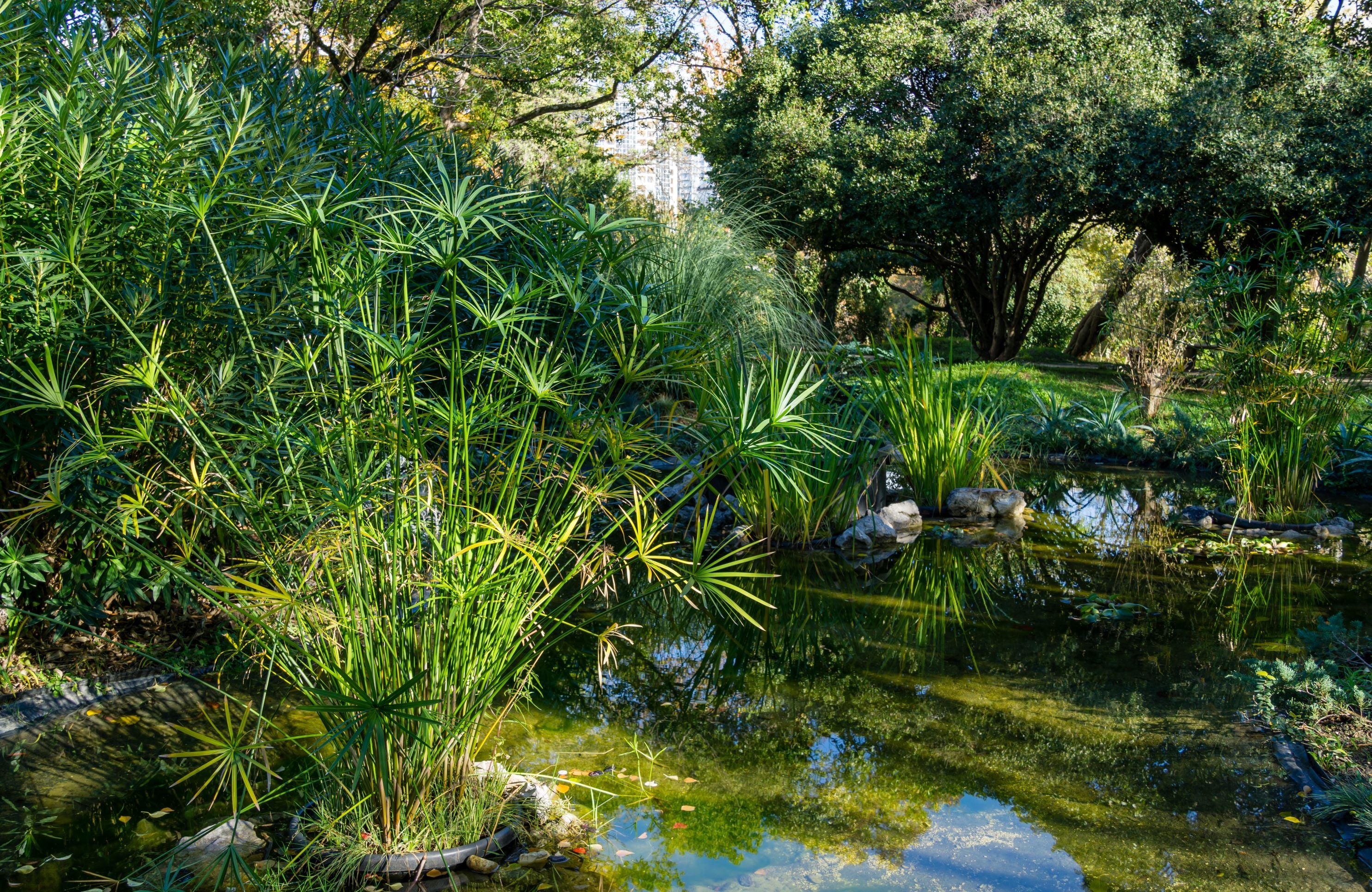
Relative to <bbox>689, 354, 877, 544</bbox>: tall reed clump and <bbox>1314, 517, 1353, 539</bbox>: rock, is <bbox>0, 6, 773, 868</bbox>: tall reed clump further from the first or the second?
<bbox>1314, 517, 1353, 539</bbox>: rock

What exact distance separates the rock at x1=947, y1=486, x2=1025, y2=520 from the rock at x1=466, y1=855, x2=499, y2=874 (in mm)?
5294

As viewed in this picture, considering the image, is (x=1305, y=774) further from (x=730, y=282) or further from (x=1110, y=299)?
(x=1110, y=299)

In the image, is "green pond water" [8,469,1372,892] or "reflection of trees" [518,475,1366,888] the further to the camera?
"reflection of trees" [518,475,1366,888]

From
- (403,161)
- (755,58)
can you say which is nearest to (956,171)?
(755,58)

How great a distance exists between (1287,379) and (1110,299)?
926cm

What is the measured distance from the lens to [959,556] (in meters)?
6.21

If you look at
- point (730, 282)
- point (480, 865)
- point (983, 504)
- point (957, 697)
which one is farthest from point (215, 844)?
point (730, 282)

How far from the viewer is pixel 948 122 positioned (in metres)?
14.3

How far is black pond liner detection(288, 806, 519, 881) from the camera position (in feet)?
8.17

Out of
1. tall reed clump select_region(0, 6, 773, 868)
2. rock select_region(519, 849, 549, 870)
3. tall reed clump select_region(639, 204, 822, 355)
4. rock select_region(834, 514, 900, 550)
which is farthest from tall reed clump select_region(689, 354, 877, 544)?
rock select_region(519, 849, 549, 870)

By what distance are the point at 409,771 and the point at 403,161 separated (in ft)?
11.0

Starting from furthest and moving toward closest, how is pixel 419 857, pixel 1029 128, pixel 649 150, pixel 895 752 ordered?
pixel 649 150 → pixel 1029 128 → pixel 895 752 → pixel 419 857

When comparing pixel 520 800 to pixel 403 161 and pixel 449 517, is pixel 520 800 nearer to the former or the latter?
pixel 449 517

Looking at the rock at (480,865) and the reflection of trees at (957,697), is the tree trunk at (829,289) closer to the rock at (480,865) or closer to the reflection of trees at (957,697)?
the reflection of trees at (957,697)
